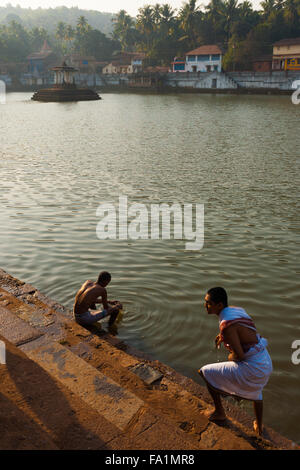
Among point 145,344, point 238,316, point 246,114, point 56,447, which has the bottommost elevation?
point 145,344

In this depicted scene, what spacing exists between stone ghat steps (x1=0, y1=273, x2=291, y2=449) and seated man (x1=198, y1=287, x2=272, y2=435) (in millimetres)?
314

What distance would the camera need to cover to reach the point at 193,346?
227 inches

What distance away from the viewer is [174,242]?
9.70 metres

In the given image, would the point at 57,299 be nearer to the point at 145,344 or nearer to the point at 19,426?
the point at 145,344

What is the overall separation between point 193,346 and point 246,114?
120 feet

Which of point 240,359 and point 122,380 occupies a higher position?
point 240,359

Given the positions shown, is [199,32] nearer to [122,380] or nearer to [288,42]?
[288,42]

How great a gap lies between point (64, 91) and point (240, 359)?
6745 cm

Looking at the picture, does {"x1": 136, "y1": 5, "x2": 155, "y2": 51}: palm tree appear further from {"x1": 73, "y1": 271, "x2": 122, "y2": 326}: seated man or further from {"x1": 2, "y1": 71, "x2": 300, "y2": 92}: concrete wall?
{"x1": 73, "y1": 271, "x2": 122, "y2": 326}: seated man

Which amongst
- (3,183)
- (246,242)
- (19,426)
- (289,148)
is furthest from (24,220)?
(289,148)

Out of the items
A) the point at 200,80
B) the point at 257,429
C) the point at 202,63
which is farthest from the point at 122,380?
the point at 202,63

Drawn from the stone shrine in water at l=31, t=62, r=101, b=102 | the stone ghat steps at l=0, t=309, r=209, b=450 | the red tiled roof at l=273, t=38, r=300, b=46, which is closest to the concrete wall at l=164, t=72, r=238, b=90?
the red tiled roof at l=273, t=38, r=300, b=46

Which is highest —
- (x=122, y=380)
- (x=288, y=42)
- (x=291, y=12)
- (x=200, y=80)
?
(x=291, y=12)

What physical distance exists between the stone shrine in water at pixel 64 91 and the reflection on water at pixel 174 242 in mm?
45951
